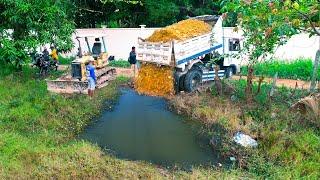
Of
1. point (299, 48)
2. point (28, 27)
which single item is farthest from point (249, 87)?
point (28, 27)

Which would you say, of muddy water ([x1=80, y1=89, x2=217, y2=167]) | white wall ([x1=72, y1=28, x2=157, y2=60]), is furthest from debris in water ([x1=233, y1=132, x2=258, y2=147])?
white wall ([x1=72, y1=28, x2=157, y2=60])

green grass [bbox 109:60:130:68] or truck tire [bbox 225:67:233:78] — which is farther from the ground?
green grass [bbox 109:60:130:68]

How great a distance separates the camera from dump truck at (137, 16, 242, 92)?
13758 mm

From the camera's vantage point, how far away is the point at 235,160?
9414 mm

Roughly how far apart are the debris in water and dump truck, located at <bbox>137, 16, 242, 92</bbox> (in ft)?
10.9

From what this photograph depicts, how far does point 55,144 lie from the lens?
10.2 metres

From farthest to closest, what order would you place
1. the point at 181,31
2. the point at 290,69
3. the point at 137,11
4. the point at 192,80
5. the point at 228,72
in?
1. the point at 137,11
2. the point at 290,69
3. the point at 228,72
4. the point at 181,31
5. the point at 192,80

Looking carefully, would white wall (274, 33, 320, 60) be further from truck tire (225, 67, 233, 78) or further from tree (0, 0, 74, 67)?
tree (0, 0, 74, 67)

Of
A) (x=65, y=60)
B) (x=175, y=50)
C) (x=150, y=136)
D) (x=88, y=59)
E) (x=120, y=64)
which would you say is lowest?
(x=150, y=136)

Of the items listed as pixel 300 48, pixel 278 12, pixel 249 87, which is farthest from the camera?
pixel 300 48

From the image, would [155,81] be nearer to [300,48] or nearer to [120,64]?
[120,64]

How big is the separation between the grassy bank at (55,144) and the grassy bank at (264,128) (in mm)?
892

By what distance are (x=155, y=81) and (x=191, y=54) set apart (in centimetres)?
157

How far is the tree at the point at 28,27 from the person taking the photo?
14609 millimetres
